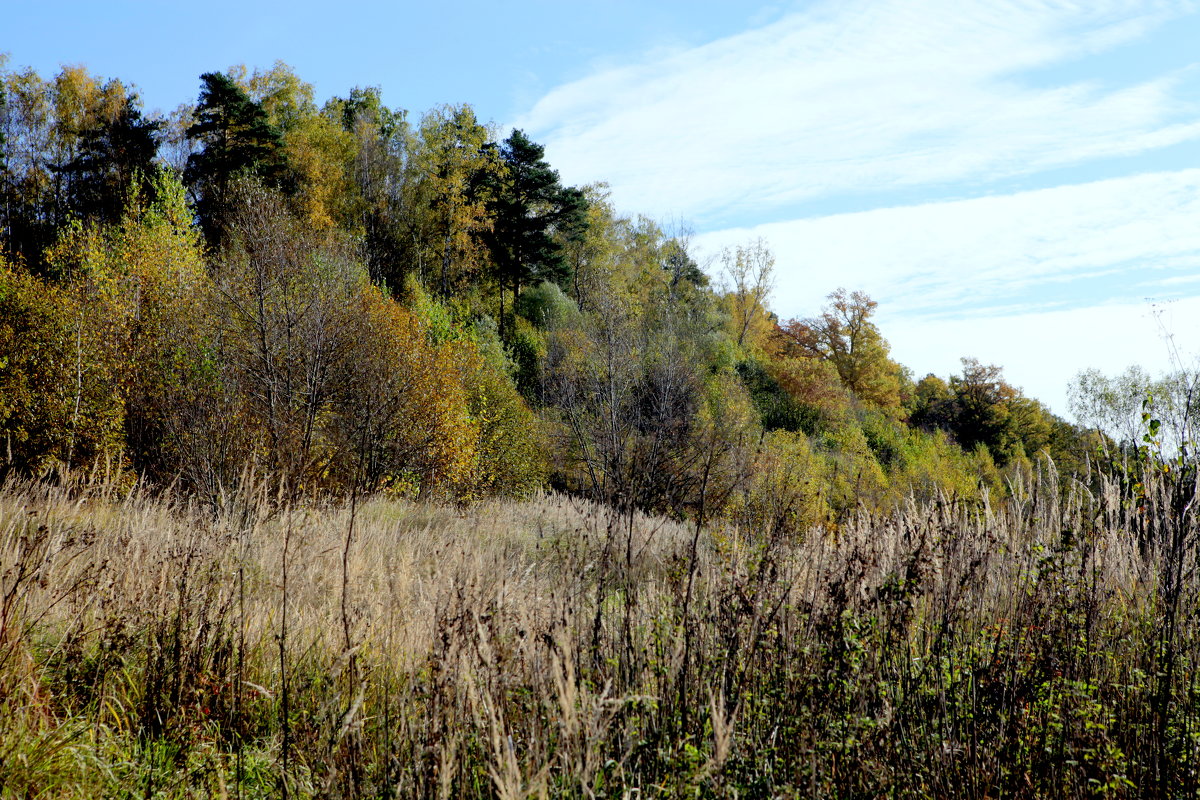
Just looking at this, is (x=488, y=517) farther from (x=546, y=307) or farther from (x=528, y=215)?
(x=528, y=215)

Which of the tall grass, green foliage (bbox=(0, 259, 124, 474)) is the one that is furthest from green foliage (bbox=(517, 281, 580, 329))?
the tall grass

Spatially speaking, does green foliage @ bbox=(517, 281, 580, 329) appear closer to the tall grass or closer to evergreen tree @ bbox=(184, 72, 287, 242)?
evergreen tree @ bbox=(184, 72, 287, 242)

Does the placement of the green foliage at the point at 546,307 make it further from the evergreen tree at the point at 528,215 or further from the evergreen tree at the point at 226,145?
the evergreen tree at the point at 226,145

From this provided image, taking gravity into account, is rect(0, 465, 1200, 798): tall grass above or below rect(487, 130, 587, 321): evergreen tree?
below

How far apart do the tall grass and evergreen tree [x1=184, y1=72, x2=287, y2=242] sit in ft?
96.5

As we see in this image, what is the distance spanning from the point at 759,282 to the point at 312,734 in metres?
46.5

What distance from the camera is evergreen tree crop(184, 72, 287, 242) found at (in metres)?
30.3

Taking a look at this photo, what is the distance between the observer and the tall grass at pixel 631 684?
2.68 meters

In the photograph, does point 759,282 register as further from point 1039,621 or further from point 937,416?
point 1039,621

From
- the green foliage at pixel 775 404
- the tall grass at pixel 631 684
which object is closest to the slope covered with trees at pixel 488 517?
the tall grass at pixel 631 684

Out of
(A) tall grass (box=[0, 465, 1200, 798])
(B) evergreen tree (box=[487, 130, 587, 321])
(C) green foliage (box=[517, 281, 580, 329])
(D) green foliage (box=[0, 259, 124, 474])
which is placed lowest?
(A) tall grass (box=[0, 465, 1200, 798])

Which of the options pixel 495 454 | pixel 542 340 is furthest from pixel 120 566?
pixel 542 340

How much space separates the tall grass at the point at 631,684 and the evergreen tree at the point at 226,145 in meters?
29.4

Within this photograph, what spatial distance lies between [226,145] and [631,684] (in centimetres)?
3374
